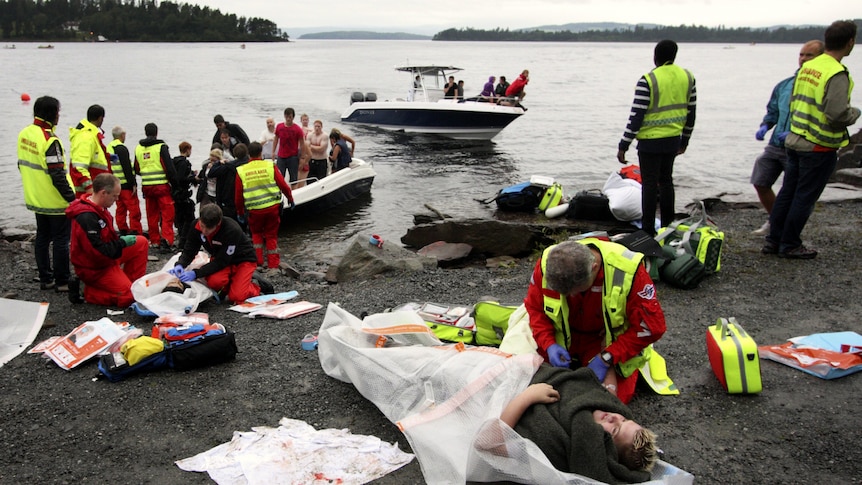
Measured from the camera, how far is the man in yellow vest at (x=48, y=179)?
21.0 feet

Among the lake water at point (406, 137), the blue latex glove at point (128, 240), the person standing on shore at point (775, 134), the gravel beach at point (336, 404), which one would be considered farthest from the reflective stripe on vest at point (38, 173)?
the person standing on shore at point (775, 134)

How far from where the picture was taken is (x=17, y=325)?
17.4 feet

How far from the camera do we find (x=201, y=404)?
13.3ft

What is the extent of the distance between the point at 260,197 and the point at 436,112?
41.9 feet

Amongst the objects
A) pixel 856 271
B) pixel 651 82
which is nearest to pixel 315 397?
pixel 651 82

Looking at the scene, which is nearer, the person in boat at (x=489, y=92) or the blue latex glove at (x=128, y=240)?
the blue latex glove at (x=128, y=240)

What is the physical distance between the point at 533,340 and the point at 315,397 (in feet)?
4.71

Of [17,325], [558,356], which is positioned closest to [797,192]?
[558,356]

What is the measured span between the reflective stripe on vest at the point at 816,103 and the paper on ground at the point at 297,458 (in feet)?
15.9

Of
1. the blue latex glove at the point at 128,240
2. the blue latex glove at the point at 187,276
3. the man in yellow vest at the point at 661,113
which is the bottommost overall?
the blue latex glove at the point at 187,276

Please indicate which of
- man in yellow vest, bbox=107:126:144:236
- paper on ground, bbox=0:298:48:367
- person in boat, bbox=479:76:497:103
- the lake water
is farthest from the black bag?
person in boat, bbox=479:76:497:103

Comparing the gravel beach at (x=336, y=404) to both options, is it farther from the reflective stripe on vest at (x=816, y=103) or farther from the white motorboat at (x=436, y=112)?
the white motorboat at (x=436, y=112)

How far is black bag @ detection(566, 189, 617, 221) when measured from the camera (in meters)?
9.06

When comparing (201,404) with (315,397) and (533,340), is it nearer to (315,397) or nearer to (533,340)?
(315,397)
